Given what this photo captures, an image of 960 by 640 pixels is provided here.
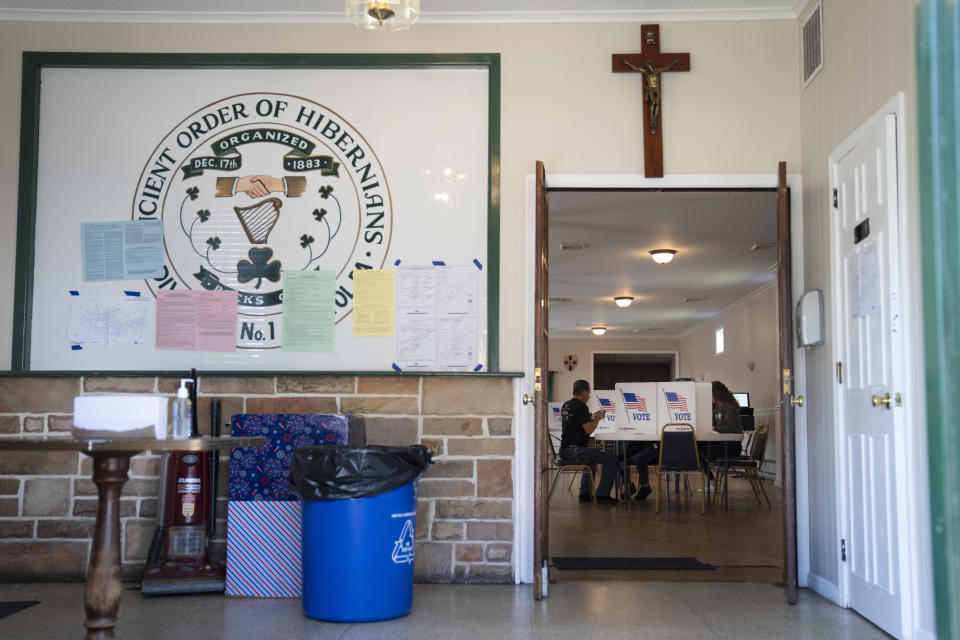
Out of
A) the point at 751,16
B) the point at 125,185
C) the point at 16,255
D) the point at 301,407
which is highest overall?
the point at 751,16

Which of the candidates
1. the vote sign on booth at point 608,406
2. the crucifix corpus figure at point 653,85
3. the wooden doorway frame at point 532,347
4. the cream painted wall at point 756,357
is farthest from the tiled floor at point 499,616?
the cream painted wall at point 756,357

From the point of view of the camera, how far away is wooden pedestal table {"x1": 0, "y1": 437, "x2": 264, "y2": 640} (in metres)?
2.47

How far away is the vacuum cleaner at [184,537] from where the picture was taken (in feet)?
13.6

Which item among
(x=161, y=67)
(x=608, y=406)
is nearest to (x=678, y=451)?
(x=161, y=67)

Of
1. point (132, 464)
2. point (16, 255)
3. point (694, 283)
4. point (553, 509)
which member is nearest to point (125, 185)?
point (16, 255)

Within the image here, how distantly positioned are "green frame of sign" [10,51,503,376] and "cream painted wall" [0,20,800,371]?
0.15 feet

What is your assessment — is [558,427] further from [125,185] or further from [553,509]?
[125,185]

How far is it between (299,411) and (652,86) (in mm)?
2471

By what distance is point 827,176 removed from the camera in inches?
166

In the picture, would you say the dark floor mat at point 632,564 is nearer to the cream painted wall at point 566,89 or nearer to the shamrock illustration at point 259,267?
the cream painted wall at point 566,89

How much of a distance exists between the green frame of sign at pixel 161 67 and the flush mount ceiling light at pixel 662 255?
5.25m

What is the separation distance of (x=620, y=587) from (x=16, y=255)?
3.52m

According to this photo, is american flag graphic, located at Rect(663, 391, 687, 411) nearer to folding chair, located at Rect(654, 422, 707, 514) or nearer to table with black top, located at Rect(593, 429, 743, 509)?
table with black top, located at Rect(593, 429, 743, 509)

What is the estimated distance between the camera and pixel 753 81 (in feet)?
15.4
